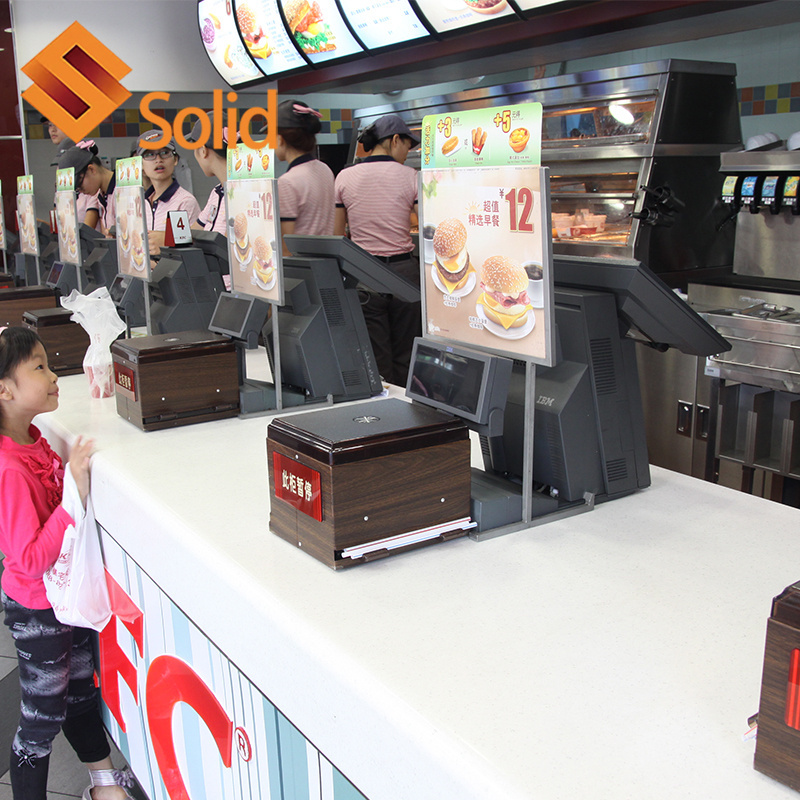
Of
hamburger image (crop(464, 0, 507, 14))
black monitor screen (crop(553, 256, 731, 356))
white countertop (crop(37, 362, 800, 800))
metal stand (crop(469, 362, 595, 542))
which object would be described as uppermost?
hamburger image (crop(464, 0, 507, 14))

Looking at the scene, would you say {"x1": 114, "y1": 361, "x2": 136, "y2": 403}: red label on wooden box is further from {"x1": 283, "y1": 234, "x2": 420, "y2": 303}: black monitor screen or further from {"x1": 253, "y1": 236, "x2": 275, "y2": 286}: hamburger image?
{"x1": 283, "y1": 234, "x2": 420, "y2": 303}: black monitor screen

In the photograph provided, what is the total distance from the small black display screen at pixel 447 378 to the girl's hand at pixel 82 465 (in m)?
0.87

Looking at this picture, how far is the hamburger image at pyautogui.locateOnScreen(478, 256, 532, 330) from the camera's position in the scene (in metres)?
1.60

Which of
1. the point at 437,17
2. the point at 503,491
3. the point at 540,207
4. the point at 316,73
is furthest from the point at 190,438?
Answer: the point at 316,73

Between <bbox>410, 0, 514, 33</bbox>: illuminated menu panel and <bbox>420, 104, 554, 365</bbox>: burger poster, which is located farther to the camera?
<bbox>410, 0, 514, 33</bbox>: illuminated menu panel

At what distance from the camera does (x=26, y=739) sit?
→ 6.59 ft

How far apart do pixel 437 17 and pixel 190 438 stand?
3388 mm

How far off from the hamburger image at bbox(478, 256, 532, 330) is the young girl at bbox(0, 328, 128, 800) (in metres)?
1.06

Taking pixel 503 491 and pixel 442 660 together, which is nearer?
pixel 442 660

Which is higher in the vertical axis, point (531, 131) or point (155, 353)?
point (531, 131)

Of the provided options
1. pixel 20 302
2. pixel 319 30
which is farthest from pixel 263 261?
pixel 319 30

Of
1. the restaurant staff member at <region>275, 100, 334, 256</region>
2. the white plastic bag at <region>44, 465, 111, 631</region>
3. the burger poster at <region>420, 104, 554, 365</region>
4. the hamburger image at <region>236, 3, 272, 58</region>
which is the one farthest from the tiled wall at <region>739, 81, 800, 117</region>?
the white plastic bag at <region>44, 465, 111, 631</region>

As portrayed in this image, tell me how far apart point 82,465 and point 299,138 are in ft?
5.78

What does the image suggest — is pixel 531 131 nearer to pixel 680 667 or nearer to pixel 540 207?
pixel 540 207
